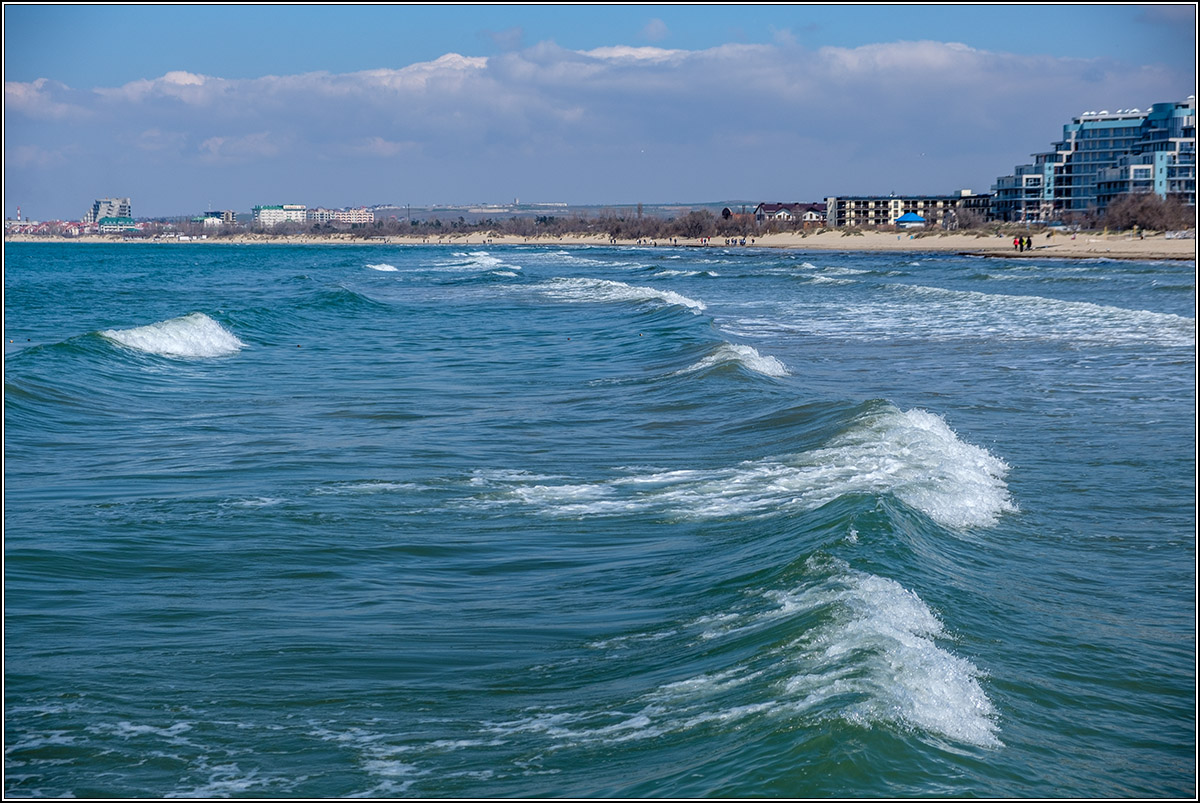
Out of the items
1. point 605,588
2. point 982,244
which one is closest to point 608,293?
point 605,588

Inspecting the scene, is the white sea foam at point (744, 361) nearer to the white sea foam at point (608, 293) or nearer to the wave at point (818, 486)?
the wave at point (818, 486)

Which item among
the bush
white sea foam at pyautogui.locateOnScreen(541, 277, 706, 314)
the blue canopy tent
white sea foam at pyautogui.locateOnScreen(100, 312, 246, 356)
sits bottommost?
white sea foam at pyautogui.locateOnScreen(100, 312, 246, 356)

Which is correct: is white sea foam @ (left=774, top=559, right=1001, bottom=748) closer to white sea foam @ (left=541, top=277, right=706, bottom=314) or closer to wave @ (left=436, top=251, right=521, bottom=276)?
white sea foam @ (left=541, top=277, right=706, bottom=314)

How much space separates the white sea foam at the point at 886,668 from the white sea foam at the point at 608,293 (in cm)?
2716

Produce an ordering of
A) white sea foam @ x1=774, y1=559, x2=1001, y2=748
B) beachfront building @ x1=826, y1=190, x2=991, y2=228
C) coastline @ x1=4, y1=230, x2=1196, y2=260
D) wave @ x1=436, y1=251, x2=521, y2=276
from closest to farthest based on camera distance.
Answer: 1. white sea foam @ x1=774, y1=559, x2=1001, y2=748
2. wave @ x1=436, y1=251, x2=521, y2=276
3. coastline @ x1=4, y1=230, x2=1196, y2=260
4. beachfront building @ x1=826, y1=190, x2=991, y2=228

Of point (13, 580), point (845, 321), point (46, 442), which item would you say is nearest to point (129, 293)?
point (845, 321)

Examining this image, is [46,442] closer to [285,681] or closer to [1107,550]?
[285,681]

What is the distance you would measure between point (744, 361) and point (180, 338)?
15.0m

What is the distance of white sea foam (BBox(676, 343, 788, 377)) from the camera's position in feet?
65.1

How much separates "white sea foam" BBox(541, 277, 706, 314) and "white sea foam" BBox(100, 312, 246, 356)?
44.9 ft

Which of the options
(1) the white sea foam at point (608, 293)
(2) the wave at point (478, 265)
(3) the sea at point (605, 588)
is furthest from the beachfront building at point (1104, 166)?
(3) the sea at point (605, 588)

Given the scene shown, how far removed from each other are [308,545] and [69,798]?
407cm

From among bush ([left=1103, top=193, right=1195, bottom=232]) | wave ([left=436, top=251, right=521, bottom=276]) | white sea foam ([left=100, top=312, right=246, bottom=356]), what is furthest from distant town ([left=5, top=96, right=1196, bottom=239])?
white sea foam ([left=100, top=312, right=246, bottom=356])

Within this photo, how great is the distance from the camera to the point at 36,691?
659 centimetres
